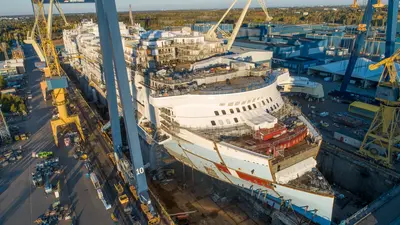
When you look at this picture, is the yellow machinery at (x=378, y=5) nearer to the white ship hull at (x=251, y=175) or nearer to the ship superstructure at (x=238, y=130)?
the ship superstructure at (x=238, y=130)

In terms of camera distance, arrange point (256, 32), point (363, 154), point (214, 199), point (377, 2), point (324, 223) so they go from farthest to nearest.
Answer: point (256, 32)
point (377, 2)
point (363, 154)
point (214, 199)
point (324, 223)

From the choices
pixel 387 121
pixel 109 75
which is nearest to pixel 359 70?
pixel 387 121

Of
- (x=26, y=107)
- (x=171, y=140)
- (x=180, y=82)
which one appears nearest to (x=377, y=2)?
(x=180, y=82)

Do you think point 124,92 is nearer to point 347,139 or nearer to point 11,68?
point 347,139

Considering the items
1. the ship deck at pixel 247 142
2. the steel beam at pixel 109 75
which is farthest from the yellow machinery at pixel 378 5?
the steel beam at pixel 109 75

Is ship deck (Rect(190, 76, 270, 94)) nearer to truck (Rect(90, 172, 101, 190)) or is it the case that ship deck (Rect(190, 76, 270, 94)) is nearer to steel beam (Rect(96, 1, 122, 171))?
steel beam (Rect(96, 1, 122, 171))

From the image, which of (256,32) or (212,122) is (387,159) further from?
(256,32)
